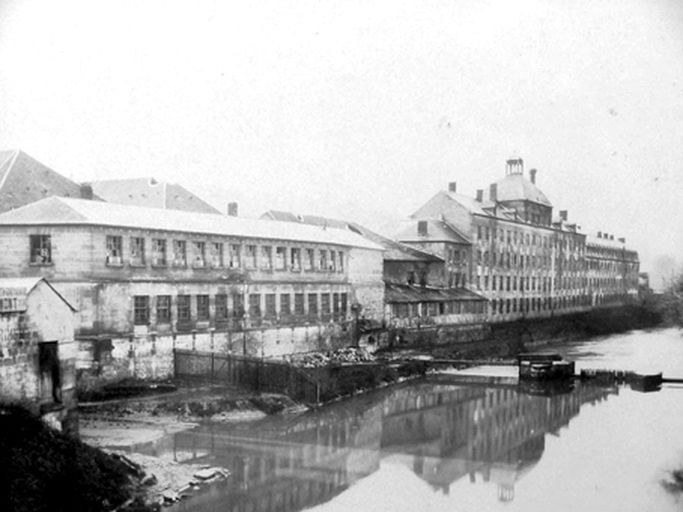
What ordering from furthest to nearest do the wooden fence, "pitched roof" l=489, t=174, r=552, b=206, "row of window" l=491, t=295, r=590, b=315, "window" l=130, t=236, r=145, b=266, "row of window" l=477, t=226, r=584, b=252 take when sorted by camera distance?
"pitched roof" l=489, t=174, r=552, b=206
"row of window" l=491, t=295, r=590, b=315
"row of window" l=477, t=226, r=584, b=252
"window" l=130, t=236, r=145, b=266
the wooden fence

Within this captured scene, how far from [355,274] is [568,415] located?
16944 millimetres

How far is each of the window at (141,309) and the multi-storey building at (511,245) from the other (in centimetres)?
2945

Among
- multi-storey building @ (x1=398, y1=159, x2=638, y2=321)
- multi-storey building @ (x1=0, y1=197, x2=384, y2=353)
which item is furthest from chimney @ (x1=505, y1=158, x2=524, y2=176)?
multi-storey building @ (x1=0, y1=197, x2=384, y2=353)

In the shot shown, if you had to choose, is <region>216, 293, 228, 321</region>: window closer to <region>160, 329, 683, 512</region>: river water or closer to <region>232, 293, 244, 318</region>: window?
<region>232, 293, 244, 318</region>: window

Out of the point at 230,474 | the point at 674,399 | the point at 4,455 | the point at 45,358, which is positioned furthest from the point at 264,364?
the point at 674,399

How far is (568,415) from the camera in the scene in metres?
28.1

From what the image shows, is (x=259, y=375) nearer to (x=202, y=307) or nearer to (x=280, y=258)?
(x=202, y=307)

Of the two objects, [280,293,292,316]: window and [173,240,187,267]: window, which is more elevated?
[173,240,187,267]: window

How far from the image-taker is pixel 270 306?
35562 mm

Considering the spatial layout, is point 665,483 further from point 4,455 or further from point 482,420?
point 4,455

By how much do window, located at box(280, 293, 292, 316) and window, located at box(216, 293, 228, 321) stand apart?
13.0 feet

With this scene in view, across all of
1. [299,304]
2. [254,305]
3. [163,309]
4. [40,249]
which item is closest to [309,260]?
[299,304]

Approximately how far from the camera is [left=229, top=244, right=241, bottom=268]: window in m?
33.3

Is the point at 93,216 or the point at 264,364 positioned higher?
the point at 93,216
